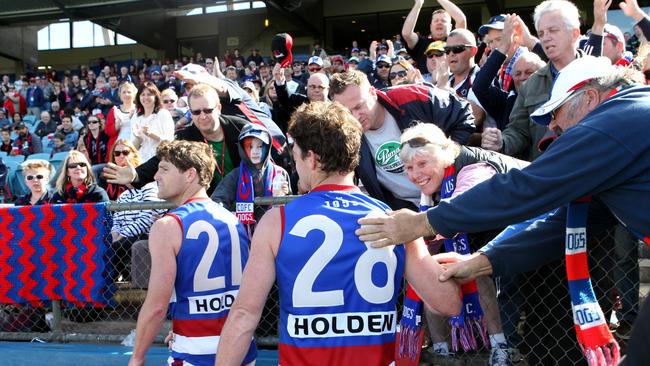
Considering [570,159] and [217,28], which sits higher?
[217,28]

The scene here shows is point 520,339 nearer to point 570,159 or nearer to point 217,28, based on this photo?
point 570,159

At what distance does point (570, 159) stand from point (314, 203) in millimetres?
926

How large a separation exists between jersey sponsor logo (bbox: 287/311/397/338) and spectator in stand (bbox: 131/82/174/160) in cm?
434

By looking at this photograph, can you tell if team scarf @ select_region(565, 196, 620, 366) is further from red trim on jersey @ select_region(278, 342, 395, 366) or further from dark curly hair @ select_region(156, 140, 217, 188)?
dark curly hair @ select_region(156, 140, 217, 188)

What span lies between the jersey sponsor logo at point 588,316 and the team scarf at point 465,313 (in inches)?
22.8

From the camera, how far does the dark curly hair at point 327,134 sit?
235cm

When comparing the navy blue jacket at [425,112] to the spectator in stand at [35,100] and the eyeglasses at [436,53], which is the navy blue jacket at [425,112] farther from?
the spectator in stand at [35,100]

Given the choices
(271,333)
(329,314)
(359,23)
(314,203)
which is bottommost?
(271,333)

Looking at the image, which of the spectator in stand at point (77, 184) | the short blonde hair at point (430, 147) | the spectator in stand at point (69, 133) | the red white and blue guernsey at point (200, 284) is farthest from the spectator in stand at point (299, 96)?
the spectator in stand at point (69, 133)

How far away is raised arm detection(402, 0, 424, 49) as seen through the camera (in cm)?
658

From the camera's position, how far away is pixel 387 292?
7.84ft

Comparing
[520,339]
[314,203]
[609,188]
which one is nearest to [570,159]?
[609,188]

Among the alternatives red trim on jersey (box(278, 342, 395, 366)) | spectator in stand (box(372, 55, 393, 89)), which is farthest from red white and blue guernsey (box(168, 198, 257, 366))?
spectator in stand (box(372, 55, 393, 89))

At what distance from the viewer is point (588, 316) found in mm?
2488
